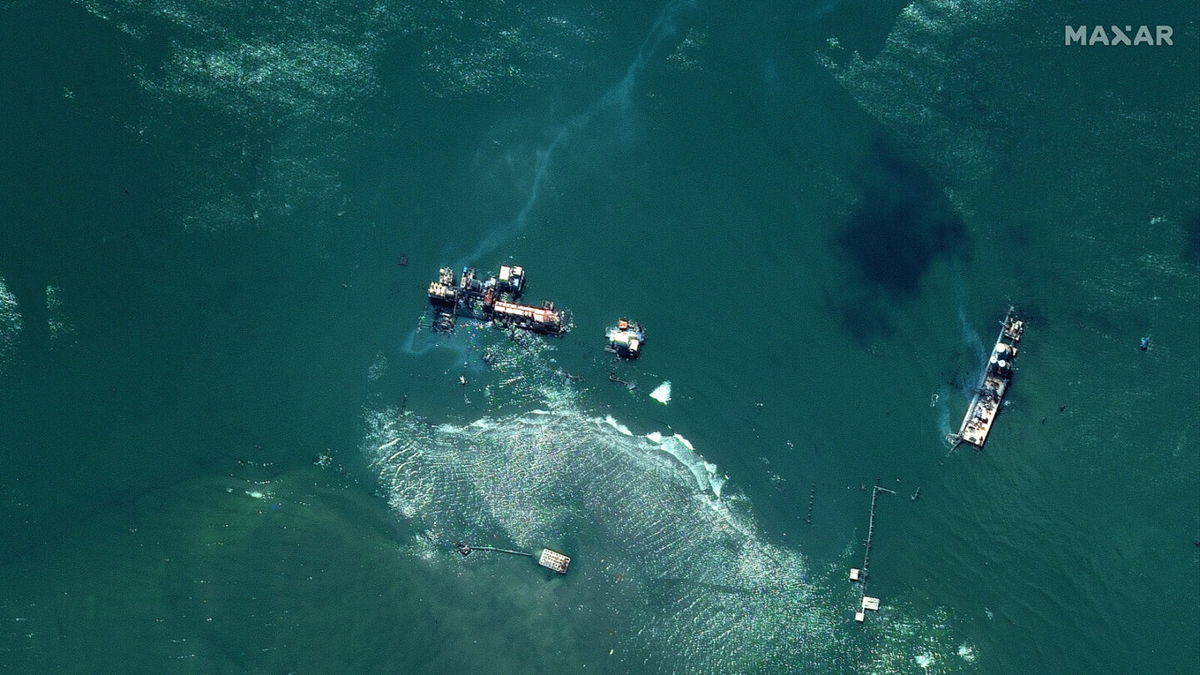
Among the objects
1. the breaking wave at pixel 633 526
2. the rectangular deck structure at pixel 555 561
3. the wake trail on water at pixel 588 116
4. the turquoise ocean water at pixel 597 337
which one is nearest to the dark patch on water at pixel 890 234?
the turquoise ocean water at pixel 597 337

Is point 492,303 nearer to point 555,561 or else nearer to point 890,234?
point 555,561

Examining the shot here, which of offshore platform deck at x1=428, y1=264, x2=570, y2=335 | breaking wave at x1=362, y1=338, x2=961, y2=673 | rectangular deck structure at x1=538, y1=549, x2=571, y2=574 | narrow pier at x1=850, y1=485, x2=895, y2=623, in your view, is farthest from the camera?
offshore platform deck at x1=428, y1=264, x2=570, y2=335

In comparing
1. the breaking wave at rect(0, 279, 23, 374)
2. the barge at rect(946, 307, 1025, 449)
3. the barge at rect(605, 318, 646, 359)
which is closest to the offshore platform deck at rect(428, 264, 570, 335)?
the barge at rect(605, 318, 646, 359)

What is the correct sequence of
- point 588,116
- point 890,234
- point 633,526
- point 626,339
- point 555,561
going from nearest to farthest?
point 555,561, point 633,526, point 626,339, point 890,234, point 588,116

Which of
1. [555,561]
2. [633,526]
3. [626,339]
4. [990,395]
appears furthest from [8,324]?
[990,395]

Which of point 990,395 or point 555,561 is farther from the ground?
point 990,395

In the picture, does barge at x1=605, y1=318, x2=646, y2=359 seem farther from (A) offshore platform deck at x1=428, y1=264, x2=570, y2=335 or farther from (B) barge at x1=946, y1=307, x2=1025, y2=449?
(B) barge at x1=946, y1=307, x2=1025, y2=449

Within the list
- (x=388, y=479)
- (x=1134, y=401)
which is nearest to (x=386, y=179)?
(x=388, y=479)
